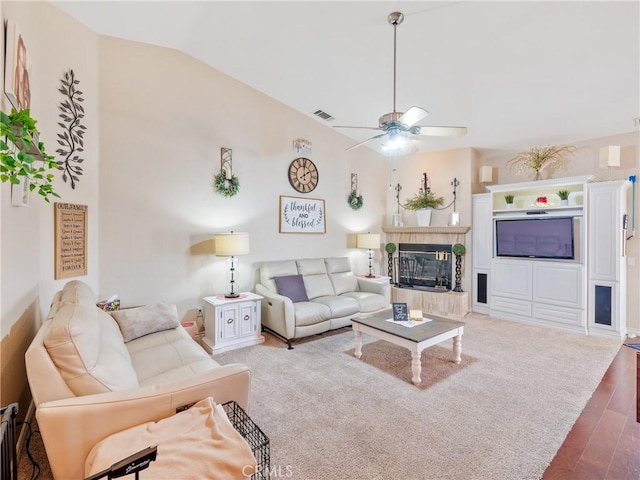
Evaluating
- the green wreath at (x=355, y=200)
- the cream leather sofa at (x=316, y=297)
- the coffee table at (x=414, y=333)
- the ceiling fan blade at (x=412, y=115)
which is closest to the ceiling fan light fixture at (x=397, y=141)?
the ceiling fan blade at (x=412, y=115)

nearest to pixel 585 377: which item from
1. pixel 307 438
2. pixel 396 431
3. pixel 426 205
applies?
pixel 396 431

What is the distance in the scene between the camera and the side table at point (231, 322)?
3518mm

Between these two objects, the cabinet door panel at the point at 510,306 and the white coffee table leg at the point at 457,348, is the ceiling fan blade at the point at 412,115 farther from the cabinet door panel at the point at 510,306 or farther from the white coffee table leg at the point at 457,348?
the cabinet door panel at the point at 510,306

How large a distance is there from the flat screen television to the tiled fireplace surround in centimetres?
56

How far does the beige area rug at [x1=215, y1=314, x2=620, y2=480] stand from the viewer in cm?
183

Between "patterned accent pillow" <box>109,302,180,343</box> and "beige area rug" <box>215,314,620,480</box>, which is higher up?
"patterned accent pillow" <box>109,302,180,343</box>

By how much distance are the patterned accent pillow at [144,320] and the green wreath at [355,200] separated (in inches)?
139

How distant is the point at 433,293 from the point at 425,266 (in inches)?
25.8

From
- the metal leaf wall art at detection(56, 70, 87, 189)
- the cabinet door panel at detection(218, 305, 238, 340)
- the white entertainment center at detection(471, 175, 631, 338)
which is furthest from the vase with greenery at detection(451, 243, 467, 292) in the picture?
the metal leaf wall art at detection(56, 70, 87, 189)

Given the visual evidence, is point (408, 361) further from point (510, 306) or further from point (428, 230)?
point (428, 230)

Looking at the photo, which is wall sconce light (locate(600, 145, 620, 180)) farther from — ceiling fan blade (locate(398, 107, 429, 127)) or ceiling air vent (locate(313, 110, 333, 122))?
ceiling air vent (locate(313, 110, 333, 122))

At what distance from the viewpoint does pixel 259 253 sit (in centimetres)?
441

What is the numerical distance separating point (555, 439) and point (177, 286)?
3.82 m

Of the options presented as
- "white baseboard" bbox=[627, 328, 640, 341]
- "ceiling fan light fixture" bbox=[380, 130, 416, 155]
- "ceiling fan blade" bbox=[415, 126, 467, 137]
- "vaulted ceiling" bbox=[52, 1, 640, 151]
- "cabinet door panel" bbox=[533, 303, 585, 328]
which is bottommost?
"white baseboard" bbox=[627, 328, 640, 341]
